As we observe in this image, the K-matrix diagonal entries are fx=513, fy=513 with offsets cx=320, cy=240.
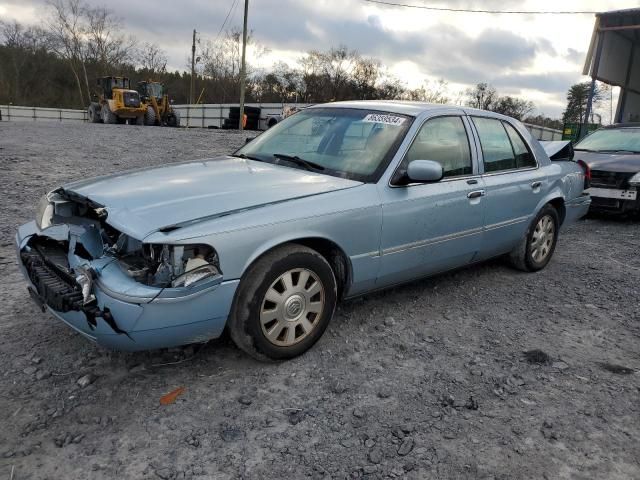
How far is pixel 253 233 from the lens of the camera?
2.70 meters

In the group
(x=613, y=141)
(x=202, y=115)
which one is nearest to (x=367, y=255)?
(x=613, y=141)

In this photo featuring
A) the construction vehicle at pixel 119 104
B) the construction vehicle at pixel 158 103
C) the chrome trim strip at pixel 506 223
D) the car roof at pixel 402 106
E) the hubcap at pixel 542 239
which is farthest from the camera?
the construction vehicle at pixel 158 103

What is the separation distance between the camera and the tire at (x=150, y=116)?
2675cm

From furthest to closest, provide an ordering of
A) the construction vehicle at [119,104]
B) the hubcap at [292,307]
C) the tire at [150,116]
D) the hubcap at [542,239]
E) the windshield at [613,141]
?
the tire at [150,116] < the construction vehicle at [119,104] < the windshield at [613,141] < the hubcap at [542,239] < the hubcap at [292,307]

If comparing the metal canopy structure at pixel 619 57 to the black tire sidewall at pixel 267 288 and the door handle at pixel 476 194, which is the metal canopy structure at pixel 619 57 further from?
the black tire sidewall at pixel 267 288

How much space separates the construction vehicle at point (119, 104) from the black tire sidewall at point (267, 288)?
2564cm

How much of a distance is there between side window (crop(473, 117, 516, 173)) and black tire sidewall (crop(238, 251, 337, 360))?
189 centimetres

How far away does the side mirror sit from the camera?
331 cm

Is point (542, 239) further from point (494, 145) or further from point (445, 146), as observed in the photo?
point (445, 146)

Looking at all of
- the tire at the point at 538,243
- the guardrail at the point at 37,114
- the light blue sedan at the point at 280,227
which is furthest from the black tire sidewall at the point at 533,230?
the guardrail at the point at 37,114

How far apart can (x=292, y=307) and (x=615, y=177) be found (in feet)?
21.7

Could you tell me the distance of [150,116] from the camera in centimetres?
2677

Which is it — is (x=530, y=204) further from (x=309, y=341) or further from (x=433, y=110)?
(x=309, y=341)

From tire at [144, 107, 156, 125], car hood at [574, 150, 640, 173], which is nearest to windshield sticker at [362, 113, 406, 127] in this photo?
car hood at [574, 150, 640, 173]
